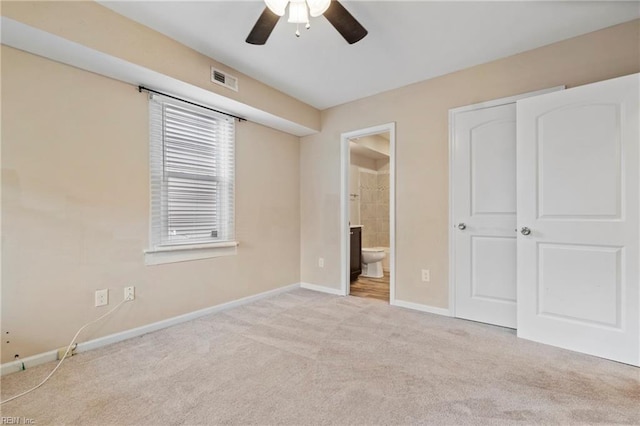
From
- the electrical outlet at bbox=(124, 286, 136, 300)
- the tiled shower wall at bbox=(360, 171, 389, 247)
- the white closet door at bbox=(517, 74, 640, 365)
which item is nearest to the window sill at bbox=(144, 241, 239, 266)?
the electrical outlet at bbox=(124, 286, 136, 300)

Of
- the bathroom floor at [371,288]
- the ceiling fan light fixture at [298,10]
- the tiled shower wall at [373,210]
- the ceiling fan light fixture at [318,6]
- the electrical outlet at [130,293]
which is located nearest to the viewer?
the ceiling fan light fixture at [318,6]

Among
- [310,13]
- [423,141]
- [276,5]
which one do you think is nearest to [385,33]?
[310,13]

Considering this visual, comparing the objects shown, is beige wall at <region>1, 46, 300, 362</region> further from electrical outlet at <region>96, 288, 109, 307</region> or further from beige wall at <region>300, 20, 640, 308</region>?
beige wall at <region>300, 20, 640, 308</region>

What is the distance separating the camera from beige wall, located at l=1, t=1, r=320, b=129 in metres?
1.69

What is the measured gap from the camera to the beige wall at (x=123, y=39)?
Result: 1688 mm

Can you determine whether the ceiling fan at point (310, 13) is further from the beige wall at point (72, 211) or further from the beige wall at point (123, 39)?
the beige wall at point (72, 211)

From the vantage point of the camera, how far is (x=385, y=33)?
224 centimetres

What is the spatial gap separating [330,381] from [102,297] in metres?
1.87

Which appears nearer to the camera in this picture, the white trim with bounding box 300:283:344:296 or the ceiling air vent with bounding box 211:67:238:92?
the ceiling air vent with bounding box 211:67:238:92

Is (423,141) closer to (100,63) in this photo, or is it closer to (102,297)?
(100,63)

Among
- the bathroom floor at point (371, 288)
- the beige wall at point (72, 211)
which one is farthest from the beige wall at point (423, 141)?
the beige wall at point (72, 211)

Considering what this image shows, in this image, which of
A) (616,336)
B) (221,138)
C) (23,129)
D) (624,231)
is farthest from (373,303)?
(23,129)

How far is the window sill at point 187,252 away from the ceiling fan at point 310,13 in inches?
75.5

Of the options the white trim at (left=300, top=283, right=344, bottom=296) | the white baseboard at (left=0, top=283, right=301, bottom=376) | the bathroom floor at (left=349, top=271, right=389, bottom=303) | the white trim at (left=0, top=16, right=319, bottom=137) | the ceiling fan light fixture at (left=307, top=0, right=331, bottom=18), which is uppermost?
the ceiling fan light fixture at (left=307, top=0, right=331, bottom=18)
